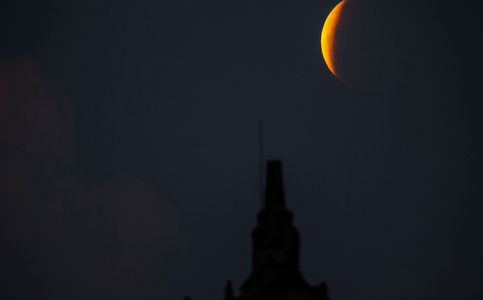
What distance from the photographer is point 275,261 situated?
118188 mm

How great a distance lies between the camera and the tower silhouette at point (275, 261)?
116250mm

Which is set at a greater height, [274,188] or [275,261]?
[274,188]

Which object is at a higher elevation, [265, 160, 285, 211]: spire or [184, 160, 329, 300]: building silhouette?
[265, 160, 285, 211]: spire

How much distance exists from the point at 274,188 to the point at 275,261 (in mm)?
8202

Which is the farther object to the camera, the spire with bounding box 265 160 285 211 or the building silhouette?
the spire with bounding box 265 160 285 211

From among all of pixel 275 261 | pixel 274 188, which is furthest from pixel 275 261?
pixel 274 188

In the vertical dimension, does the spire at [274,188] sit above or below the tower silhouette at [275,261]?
above

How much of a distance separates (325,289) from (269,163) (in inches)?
583

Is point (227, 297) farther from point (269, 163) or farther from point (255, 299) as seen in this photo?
point (269, 163)

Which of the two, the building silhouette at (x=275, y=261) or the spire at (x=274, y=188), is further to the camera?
the spire at (x=274, y=188)

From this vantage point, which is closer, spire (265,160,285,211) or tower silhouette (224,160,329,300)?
tower silhouette (224,160,329,300)

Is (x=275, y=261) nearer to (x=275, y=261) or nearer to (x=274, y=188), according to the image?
(x=275, y=261)

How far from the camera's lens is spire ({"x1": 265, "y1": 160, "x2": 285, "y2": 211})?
121938 millimetres

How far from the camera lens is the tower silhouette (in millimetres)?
116250
